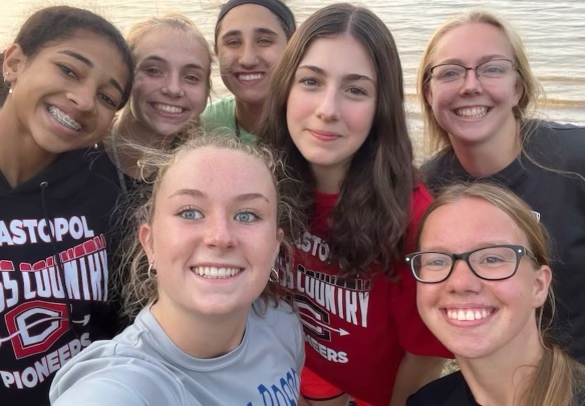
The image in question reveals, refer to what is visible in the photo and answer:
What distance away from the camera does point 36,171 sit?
2.67m

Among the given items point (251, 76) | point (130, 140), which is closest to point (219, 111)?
point (251, 76)

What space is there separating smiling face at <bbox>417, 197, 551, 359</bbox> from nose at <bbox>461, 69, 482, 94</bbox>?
0.92 meters

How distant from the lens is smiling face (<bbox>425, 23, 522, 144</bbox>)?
10.7 ft

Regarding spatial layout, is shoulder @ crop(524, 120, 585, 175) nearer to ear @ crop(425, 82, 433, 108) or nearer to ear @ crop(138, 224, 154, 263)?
ear @ crop(425, 82, 433, 108)

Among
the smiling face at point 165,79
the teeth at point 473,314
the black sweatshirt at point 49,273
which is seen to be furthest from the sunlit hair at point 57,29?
the teeth at point 473,314

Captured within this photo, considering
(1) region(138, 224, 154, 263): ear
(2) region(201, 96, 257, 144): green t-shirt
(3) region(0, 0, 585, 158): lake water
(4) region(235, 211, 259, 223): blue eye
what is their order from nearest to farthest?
(4) region(235, 211, 259, 223): blue eye → (1) region(138, 224, 154, 263): ear → (2) region(201, 96, 257, 144): green t-shirt → (3) region(0, 0, 585, 158): lake water

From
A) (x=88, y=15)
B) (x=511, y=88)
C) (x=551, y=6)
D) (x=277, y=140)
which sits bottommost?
(x=551, y=6)

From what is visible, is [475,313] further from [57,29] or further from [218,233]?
[57,29]

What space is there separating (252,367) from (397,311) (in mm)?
858

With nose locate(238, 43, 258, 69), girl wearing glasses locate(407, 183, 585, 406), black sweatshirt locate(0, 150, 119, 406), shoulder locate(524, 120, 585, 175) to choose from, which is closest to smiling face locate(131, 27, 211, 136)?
nose locate(238, 43, 258, 69)

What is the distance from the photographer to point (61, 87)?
8.68 ft

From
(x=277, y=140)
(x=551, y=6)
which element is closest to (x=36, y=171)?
(x=277, y=140)

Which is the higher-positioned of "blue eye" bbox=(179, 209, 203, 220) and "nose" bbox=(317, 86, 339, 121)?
"nose" bbox=(317, 86, 339, 121)

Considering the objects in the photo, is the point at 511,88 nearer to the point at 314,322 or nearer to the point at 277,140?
the point at 277,140
